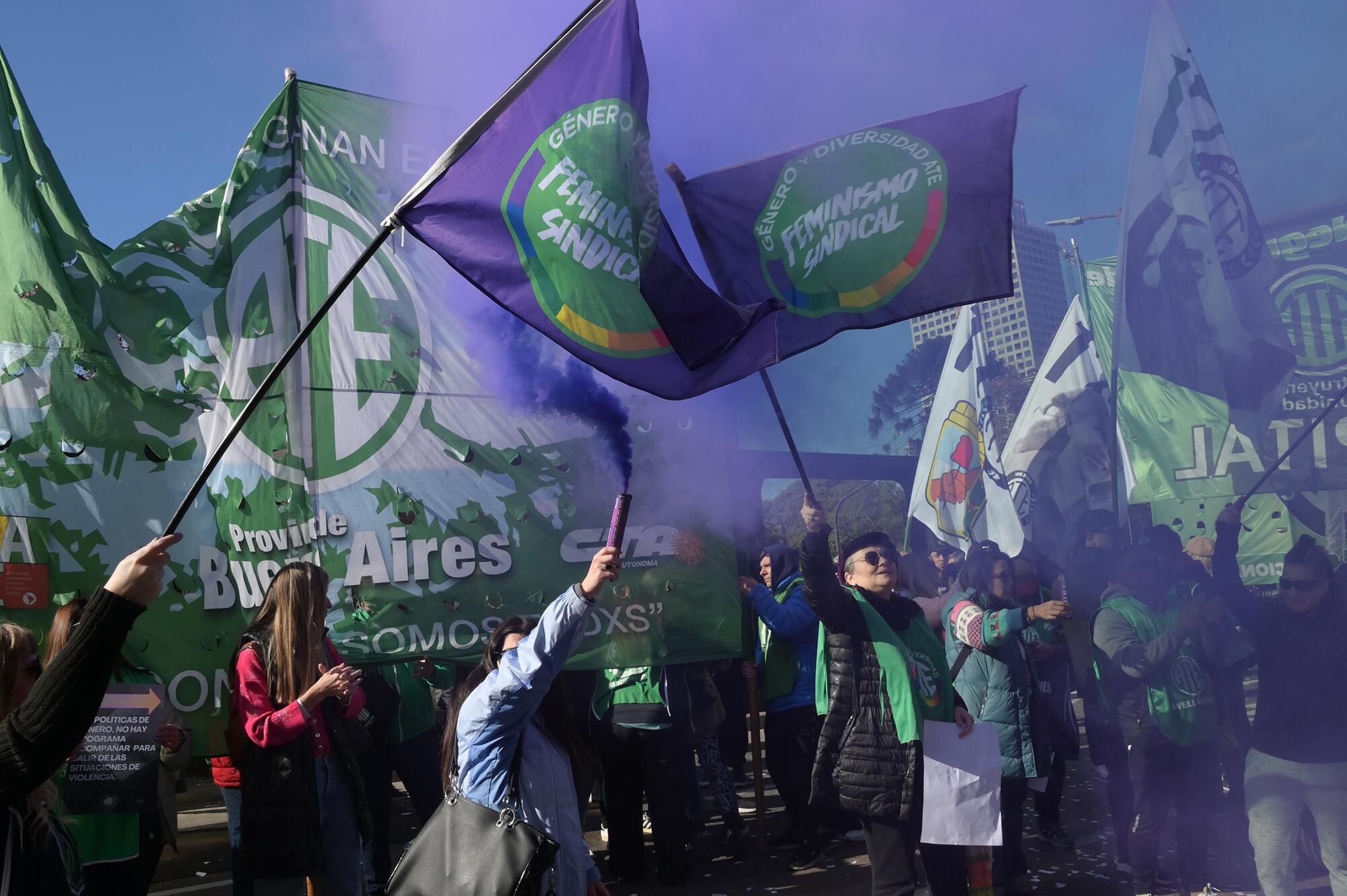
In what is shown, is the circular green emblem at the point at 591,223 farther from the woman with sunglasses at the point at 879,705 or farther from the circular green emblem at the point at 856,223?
the woman with sunglasses at the point at 879,705

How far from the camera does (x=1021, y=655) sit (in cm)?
593

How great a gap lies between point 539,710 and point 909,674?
1.92 meters

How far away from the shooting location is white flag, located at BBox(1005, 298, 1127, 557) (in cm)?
982

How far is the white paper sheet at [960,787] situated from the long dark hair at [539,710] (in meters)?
1.86

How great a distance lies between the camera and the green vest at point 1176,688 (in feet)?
17.8

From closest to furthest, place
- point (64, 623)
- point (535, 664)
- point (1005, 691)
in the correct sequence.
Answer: point (535, 664) → point (64, 623) → point (1005, 691)

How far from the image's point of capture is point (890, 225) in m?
5.21

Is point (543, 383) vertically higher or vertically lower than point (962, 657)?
higher

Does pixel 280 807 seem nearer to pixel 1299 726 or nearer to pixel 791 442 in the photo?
pixel 791 442

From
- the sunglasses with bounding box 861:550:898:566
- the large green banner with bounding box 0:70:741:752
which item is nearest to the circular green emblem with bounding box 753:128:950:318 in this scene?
the large green banner with bounding box 0:70:741:752

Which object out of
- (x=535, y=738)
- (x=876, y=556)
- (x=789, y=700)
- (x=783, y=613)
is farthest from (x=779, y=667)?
(x=535, y=738)

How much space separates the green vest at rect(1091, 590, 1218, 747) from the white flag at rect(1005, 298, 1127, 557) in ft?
12.5

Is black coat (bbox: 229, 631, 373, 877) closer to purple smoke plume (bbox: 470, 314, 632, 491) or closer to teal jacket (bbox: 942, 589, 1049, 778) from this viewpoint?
purple smoke plume (bbox: 470, 314, 632, 491)

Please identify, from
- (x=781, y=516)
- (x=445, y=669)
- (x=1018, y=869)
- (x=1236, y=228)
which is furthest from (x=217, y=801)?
(x=1236, y=228)
